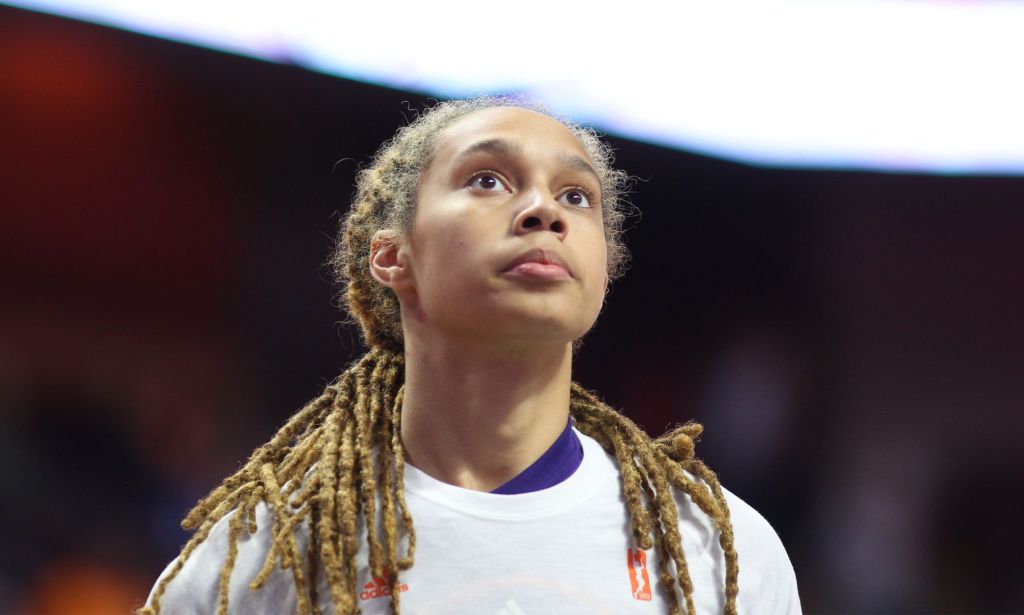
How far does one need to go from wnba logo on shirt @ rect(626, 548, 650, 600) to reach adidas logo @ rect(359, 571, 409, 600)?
0.95 ft

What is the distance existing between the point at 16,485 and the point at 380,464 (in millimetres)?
1557

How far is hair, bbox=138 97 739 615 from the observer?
1.35 meters

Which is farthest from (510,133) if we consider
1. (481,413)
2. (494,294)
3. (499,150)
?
(481,413)

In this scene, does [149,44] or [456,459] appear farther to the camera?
[149,44]

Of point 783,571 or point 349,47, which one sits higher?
Answer: point 349,47

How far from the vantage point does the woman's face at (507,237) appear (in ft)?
4.55

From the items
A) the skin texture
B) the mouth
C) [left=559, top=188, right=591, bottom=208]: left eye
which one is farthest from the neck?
[left=559, top=188, right=591, bottom=208]: left eye

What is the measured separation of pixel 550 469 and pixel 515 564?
16 centimetres

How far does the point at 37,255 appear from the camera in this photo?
8.89 ft

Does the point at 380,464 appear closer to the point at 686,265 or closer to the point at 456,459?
the point at 456,459

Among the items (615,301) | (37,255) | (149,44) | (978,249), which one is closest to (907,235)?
(978,249)

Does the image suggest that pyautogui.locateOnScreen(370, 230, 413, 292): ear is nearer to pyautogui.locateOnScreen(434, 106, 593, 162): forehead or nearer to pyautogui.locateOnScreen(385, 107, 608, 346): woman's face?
pyautogui.locateOnScreen(385, 107, 608, 346): woman's face

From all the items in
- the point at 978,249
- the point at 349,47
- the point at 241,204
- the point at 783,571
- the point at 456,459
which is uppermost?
the point at 349,47

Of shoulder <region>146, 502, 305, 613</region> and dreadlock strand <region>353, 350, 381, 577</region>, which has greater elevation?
dreadlock strand <region>353, 350, 381, 577</region>
